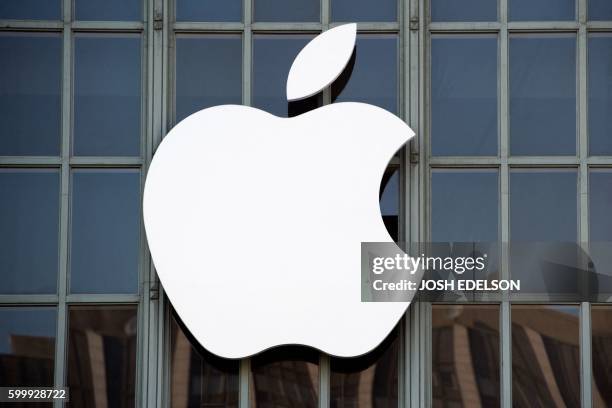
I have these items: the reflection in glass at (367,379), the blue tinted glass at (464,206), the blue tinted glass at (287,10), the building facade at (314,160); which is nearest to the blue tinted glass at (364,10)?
the building facade at (314,160)

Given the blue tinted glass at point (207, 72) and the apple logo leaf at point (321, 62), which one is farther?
the blue tinted glass at point (207, 72)

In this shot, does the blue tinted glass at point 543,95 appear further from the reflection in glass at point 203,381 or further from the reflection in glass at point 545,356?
the reflection in glass at point 203,381

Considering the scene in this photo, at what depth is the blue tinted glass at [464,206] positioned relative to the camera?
1616 cm

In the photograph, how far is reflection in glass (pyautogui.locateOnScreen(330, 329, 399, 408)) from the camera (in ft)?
52.0

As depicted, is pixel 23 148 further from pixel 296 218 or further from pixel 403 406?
pixel 403 406

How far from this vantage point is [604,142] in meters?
16.3

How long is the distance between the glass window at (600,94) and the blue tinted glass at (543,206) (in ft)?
2.02

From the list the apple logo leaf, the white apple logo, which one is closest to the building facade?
the apple logo leaf

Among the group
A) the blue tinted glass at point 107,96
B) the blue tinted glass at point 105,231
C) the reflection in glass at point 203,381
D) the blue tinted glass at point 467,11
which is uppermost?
the blue tinted glass at point 467,11

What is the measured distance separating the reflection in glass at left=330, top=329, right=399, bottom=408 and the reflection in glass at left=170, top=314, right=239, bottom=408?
56.0 inches

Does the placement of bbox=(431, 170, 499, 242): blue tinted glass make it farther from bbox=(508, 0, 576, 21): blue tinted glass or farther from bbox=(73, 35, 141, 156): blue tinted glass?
bbox=(73, 35, 141, 156): blue tinted glass

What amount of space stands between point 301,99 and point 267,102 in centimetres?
51

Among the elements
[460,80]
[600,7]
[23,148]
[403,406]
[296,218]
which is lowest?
[403,406]

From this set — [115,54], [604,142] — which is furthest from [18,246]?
[604,142]
